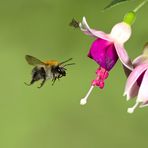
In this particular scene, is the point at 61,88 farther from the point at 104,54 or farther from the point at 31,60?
the point at 104,54

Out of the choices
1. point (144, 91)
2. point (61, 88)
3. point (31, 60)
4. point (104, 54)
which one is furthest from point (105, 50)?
point (61, 88)

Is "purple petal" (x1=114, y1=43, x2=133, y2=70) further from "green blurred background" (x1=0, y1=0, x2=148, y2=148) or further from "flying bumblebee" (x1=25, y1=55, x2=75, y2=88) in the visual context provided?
"green blurred background" (x1=0, y1=0, x2=148, y2=148)

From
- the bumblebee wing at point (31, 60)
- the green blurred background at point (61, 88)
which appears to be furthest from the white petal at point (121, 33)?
the green blurred background at point (61, 88)

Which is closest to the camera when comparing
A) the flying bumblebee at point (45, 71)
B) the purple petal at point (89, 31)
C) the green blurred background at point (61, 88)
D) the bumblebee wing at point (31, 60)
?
the purple petal at point (89, 31)

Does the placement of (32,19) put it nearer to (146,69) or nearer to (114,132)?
(114,132)

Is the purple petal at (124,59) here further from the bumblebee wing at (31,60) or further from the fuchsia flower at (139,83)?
the bumblebee wing at (31,60)

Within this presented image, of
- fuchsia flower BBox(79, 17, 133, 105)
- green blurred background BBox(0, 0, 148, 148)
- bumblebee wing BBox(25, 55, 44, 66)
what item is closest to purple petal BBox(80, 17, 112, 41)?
fuchsia flower BBox(79, 17, 133, 105)
